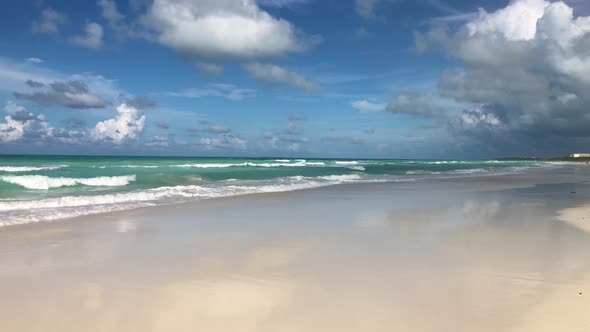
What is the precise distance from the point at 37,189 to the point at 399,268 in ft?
56.6

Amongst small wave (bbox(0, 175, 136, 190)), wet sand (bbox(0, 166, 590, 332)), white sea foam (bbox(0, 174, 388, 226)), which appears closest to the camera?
wet sand (bbox(0, 166, 590, 332))

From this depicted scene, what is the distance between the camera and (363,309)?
390 cm

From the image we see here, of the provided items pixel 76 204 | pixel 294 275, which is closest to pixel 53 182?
pixel 76 204

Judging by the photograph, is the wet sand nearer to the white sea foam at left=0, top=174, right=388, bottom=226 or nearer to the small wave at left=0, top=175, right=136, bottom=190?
the white sea foam at left=0, top=174, right=388, bottom=226

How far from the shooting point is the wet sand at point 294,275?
3.69 m

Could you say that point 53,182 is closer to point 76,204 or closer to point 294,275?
point 76,204

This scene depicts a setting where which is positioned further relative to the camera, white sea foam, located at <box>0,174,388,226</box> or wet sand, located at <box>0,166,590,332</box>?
white sea foam, located at <box>0,174,388,226</box>

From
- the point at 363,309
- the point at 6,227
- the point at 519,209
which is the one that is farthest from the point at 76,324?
the point at 519,209

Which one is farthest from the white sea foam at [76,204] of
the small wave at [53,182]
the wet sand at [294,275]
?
the small wave at [53,182]

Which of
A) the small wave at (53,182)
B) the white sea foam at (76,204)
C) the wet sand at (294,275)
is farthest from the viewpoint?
the small wave at (53,182)

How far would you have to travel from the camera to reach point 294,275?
502cm

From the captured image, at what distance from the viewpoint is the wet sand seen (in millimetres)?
3693

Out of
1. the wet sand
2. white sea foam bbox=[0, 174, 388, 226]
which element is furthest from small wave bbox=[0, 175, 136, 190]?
the wet sand

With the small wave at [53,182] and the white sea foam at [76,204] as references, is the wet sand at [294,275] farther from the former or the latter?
the small wave at [53,182]
